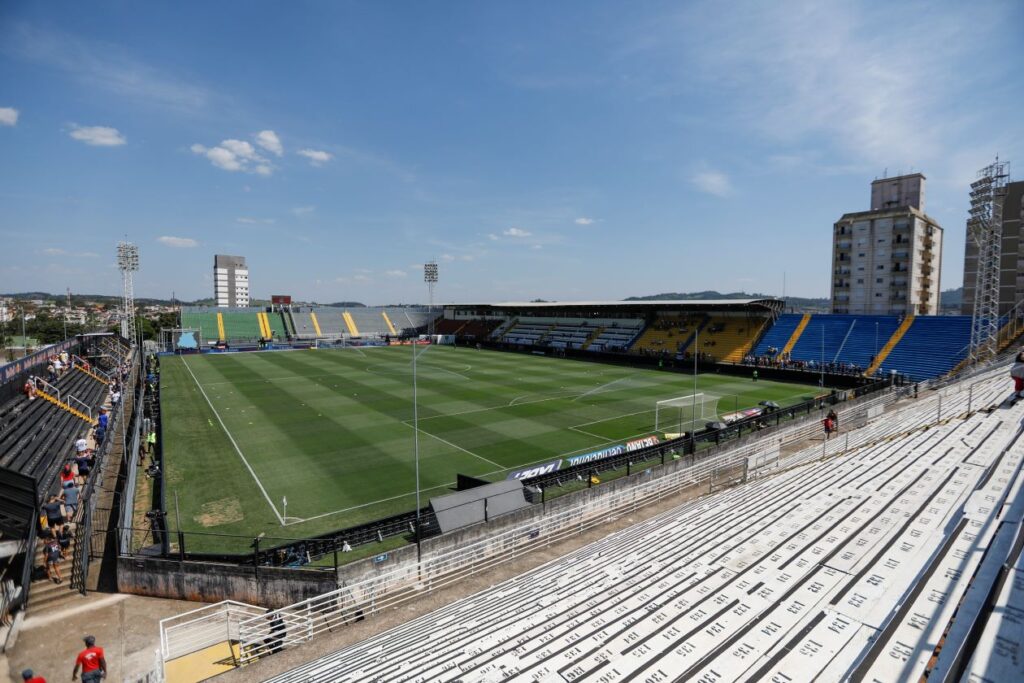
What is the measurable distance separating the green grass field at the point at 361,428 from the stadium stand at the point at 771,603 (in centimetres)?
773

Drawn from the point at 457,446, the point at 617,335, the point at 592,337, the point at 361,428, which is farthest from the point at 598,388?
the point at 592,337

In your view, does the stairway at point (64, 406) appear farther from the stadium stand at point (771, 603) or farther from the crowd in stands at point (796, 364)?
the crowd in stands at point (796, 364)

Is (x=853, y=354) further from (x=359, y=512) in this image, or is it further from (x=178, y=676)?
(x=178, y=676)

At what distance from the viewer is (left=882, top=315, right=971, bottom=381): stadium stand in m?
39.7

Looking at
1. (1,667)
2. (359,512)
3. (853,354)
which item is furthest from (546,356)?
(1,667)

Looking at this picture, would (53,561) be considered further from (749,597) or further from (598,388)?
(598,388)

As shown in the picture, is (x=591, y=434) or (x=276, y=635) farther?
(x=591, y=434)

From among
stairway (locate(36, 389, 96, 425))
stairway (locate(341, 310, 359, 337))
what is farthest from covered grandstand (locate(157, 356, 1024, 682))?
stairway (locate(341, 310, 359, 337))

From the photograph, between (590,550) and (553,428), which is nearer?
(590,550)

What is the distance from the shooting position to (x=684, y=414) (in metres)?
31.3

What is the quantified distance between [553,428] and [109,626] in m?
20.7

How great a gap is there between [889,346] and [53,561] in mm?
56285

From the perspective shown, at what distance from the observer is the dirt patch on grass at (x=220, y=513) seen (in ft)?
56.0

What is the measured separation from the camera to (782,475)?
50.4 ft
